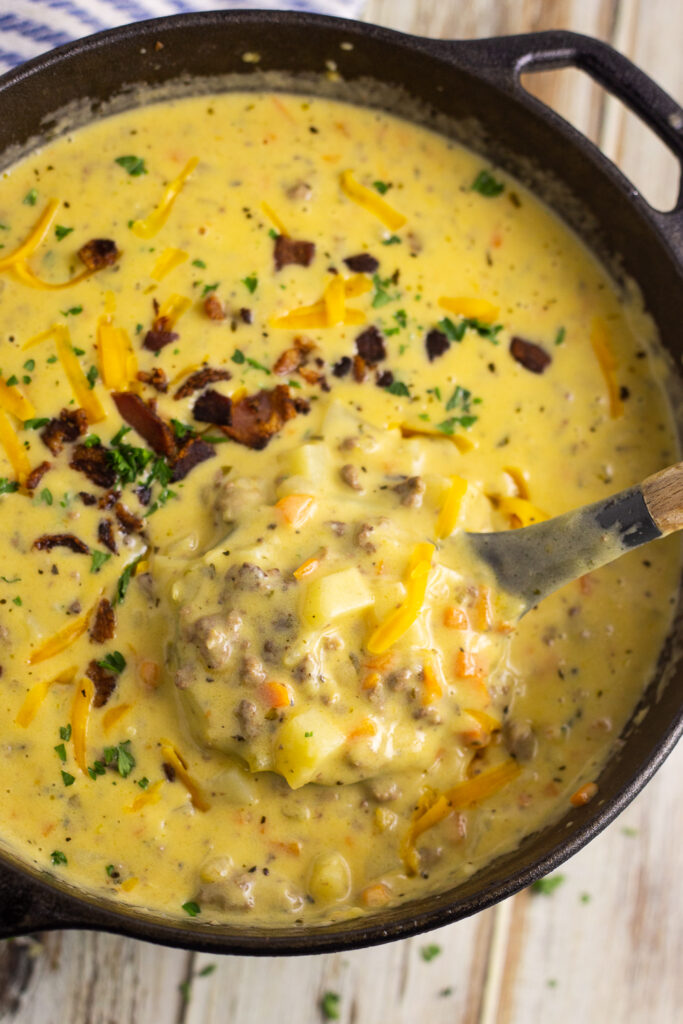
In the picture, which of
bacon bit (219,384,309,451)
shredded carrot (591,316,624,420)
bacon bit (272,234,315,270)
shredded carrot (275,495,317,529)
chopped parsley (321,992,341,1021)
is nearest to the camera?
shredded carrot (275,495,317,529)

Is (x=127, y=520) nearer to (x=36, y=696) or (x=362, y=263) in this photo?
(x=36, y=696)

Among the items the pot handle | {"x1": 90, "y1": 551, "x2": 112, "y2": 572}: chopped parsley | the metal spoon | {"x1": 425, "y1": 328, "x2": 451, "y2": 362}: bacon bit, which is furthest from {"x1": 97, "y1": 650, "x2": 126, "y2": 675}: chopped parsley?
the pot handle

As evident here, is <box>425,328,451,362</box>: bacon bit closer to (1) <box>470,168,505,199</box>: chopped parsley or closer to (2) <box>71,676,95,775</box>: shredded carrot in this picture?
(1) <box>470,168,505,199</box>: chopped parsley

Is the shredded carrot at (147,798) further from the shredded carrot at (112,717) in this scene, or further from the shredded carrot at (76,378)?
the shredded carrot at (76,378)

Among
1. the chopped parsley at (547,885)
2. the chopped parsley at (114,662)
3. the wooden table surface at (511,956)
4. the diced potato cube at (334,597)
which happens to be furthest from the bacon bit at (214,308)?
the chopped parsley at (547,885)

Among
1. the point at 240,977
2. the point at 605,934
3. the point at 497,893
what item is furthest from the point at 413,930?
the point at 605,934

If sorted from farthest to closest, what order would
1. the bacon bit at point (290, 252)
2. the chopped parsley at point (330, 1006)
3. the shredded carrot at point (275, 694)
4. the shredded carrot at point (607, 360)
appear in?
the chopped parsley at point (330, 1006) < the shredded carrot at point (607, 360) < the bacon bit at point (290, 252) < the shredded carrot at point (275, 694)
